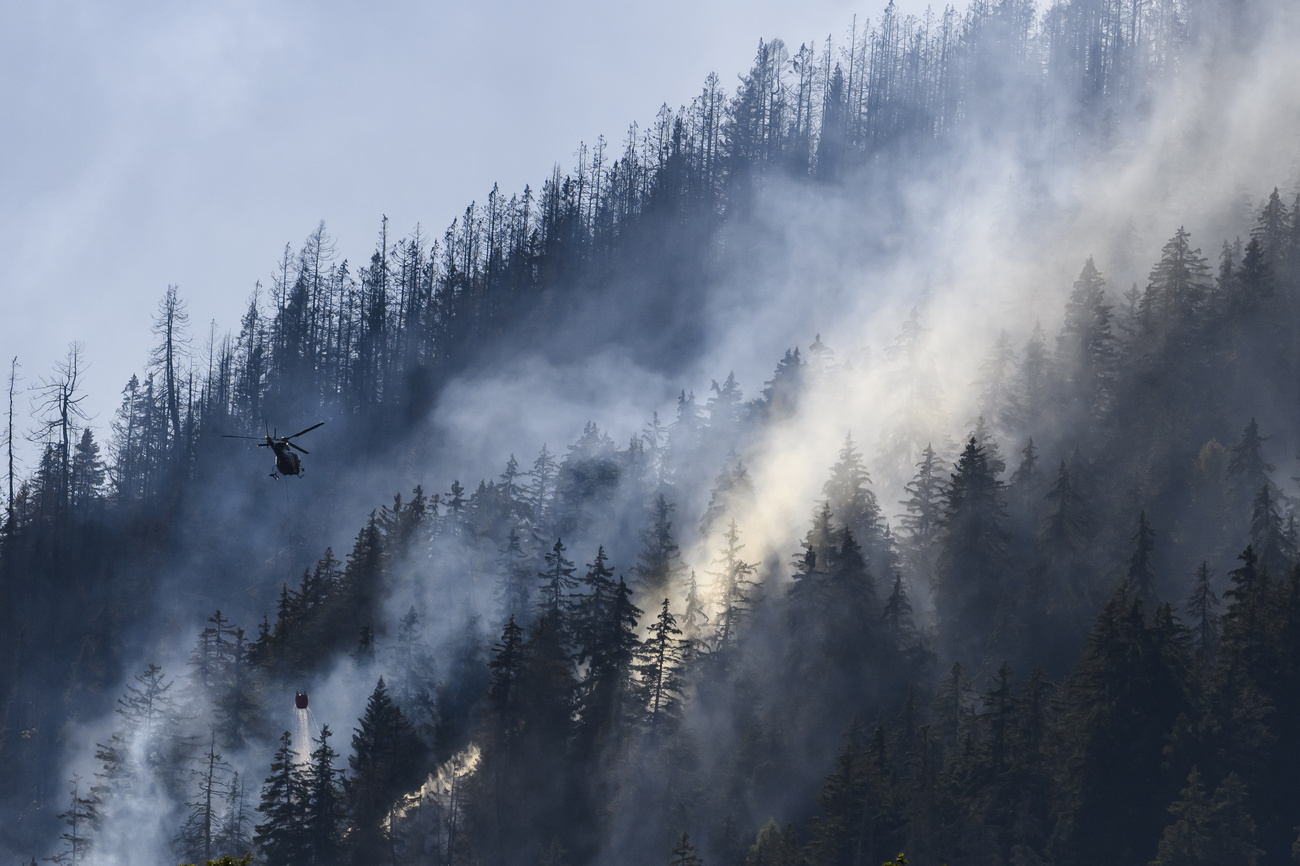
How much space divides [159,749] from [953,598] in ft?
173

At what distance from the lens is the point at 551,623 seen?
75438 mm

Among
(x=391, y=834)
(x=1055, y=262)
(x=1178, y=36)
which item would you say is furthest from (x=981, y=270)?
(x=391, y=834)

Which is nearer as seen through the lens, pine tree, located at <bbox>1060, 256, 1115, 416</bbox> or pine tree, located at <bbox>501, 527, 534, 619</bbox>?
pine tree, located at <bbox>501, 527, 534, 619</bbox>

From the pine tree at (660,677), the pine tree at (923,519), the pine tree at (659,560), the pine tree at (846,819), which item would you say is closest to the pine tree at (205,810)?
the pine tree at (660,677)

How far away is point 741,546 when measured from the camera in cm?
8012

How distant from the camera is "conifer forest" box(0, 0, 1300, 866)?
192 ft

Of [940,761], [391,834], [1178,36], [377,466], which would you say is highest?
[1178,36]

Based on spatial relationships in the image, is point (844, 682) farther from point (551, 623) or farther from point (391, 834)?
point (391, 834)

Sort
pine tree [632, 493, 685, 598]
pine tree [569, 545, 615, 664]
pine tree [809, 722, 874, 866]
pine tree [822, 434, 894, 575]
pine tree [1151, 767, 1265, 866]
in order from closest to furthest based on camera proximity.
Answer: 1. pine tree [1151, 767, 1265, 866]
2. pine tree [809, 722, 874, 866]
3. pine tree [569, 545, 615, 664]
4. pine tree [822, 434, 894, 575]
5. pine tree [632, 493, 685, 598]

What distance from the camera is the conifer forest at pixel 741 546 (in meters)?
58.4

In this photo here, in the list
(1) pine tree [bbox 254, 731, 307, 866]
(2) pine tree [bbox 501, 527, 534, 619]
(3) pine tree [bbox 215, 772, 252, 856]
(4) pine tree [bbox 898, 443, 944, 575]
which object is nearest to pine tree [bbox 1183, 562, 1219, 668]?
(4) pine tree [bbox 898, 443, 944, 575]

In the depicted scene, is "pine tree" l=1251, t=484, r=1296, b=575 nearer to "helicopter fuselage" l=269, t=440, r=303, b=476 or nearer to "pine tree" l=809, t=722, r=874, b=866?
"pine tree" l=809, t=722, r=874, b=866

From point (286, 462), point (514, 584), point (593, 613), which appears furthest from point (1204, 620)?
point (286, 462)

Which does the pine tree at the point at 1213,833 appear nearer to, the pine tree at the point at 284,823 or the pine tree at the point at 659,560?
the pine tree at the point at 659,560
